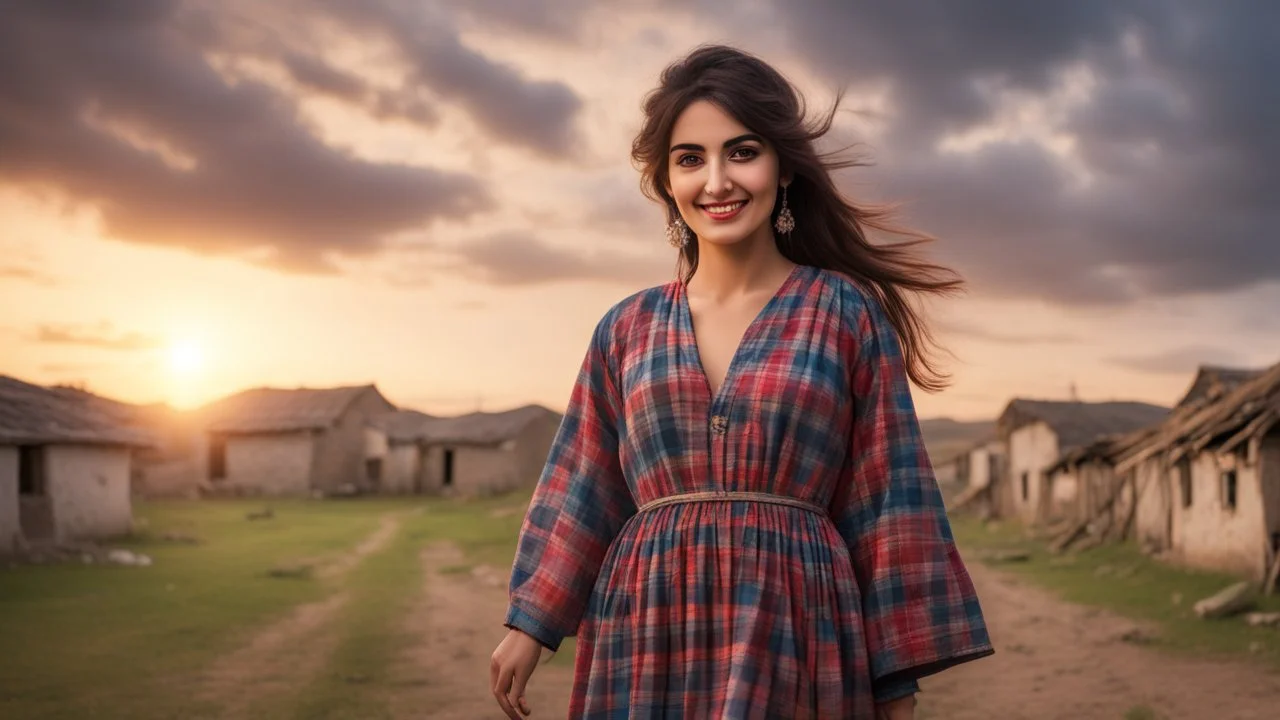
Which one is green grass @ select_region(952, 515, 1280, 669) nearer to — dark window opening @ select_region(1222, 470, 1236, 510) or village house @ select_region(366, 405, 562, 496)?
dark window opening @ select_region(1222, 470, 1236, 510)

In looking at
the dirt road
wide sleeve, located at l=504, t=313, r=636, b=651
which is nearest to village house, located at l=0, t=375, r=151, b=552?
the dirt road

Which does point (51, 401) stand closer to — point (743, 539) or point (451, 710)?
point (451, 710)

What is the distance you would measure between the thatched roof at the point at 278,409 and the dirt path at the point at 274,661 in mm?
26012

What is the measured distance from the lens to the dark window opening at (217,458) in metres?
40.2

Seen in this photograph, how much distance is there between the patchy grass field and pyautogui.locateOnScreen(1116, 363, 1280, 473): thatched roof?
29.7 ft

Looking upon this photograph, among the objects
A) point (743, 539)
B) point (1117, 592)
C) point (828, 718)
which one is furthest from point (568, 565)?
point (1117, 592)

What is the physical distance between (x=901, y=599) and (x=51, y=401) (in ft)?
64.5

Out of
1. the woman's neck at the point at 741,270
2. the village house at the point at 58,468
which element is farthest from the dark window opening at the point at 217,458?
the woman's neck at the point at 741,270

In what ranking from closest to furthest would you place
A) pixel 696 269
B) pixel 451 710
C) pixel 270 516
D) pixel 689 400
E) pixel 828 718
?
1. pixel 828 718
2. pixel 689 400
3. pixel 696 269
4. pixel 451 710
5. pixel 270 516

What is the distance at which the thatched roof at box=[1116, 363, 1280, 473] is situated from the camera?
532 inches

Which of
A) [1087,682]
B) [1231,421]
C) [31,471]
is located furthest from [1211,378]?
[31,471]

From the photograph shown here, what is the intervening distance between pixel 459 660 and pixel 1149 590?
351 inches

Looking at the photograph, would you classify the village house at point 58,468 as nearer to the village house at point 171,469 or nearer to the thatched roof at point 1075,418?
the village house at point 171,469

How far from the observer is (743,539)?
267cm
